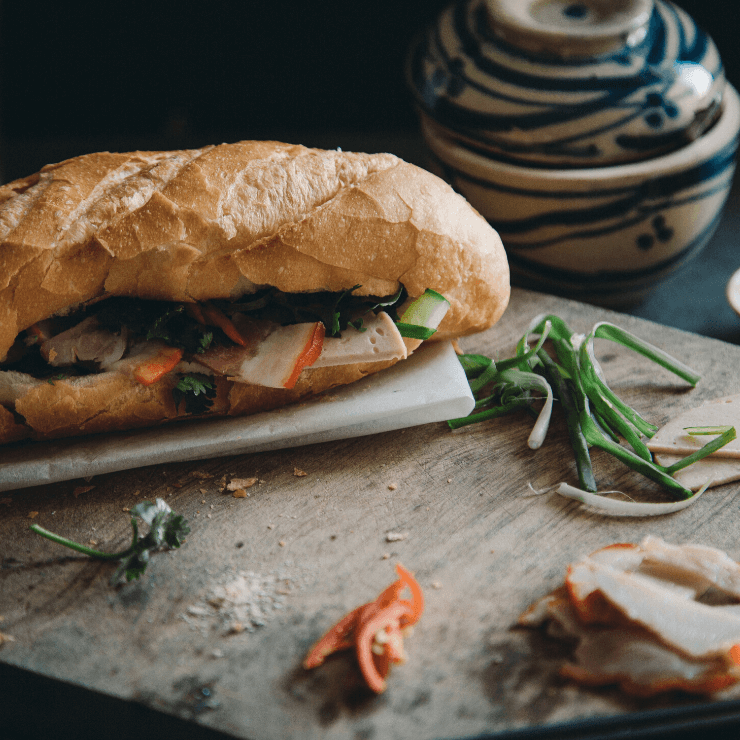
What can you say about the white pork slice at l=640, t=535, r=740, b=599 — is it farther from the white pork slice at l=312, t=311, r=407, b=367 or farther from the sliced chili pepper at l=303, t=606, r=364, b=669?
the white pork slice at l=312, t=311, r=407, b=367

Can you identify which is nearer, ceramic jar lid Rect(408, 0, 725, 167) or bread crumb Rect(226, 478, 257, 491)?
bread crumb Rect(226, 478, 257, 491)

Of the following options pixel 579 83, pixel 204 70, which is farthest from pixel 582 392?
pixel 204 70

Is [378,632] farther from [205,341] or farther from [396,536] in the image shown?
[205,341]

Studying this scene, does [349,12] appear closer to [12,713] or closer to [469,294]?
[469,294]

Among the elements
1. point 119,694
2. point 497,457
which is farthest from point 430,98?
point 119,694

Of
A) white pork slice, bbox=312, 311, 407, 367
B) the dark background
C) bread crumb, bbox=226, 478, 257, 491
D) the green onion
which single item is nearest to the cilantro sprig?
bread crumb, bbox=226, 478, 257, 491

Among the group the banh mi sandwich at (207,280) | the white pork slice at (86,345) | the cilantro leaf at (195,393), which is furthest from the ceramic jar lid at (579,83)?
the white pork slice at (86,345)

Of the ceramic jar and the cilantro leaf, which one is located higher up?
the ceramic jar
